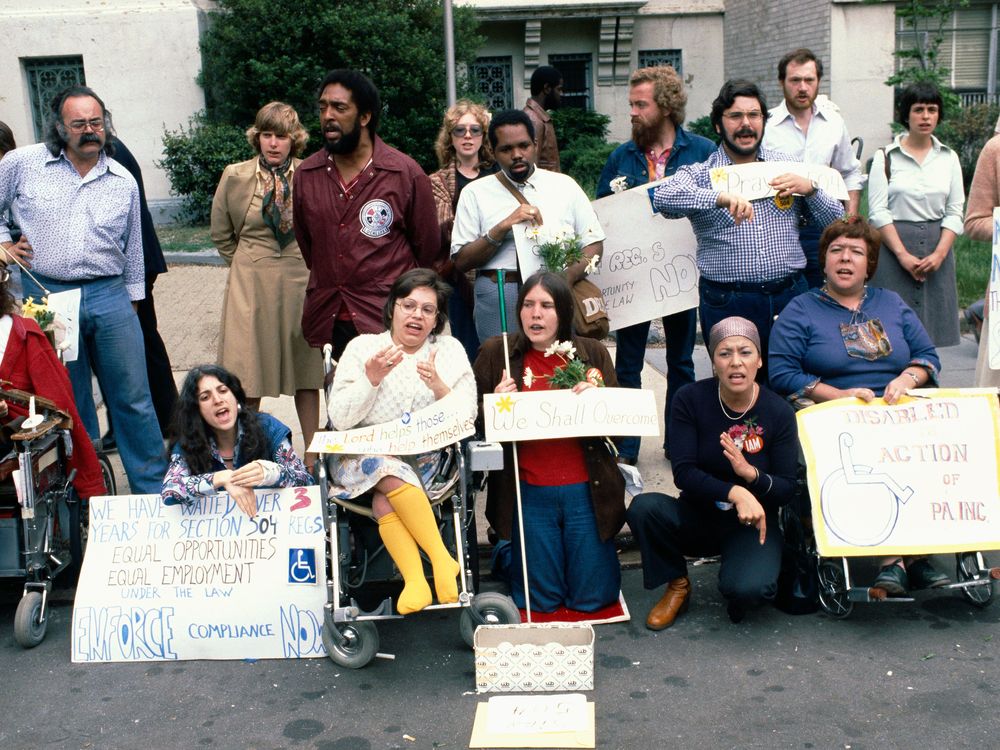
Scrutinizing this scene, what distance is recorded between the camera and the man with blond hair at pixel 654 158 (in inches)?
233

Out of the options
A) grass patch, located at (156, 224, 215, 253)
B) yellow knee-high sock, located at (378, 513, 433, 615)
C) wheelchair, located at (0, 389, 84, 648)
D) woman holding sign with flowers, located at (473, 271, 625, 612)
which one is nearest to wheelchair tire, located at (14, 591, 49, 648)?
wheelchair, located at (0, 389, 84, 648)

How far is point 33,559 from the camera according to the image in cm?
475

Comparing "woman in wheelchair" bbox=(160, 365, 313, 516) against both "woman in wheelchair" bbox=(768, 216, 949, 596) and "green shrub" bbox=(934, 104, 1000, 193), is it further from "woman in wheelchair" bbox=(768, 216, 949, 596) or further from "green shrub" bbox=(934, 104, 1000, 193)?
"green shrub" bbox=(934, 104, 1000, 193)

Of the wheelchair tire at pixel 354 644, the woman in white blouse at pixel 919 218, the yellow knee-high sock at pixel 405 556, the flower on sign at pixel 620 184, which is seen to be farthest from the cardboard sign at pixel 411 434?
the woman in white blouse at pixel 919 218

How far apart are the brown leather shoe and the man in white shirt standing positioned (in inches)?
78.1

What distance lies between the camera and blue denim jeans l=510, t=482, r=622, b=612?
4.83 metres

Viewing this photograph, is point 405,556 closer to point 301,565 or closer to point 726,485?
point 301,565

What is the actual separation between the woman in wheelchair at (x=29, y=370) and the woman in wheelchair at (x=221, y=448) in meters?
0.60

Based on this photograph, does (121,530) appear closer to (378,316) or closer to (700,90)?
(378,316)

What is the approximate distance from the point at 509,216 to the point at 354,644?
85.2 inches

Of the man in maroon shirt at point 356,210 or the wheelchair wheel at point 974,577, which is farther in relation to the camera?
the man in maroon shirt at point 356,210

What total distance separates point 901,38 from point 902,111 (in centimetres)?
1337

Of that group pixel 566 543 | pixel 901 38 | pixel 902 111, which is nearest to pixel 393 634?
pixel 566 543

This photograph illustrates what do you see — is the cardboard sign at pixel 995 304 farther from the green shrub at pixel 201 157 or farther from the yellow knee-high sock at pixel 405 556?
the green shrub at pixel 201 157
